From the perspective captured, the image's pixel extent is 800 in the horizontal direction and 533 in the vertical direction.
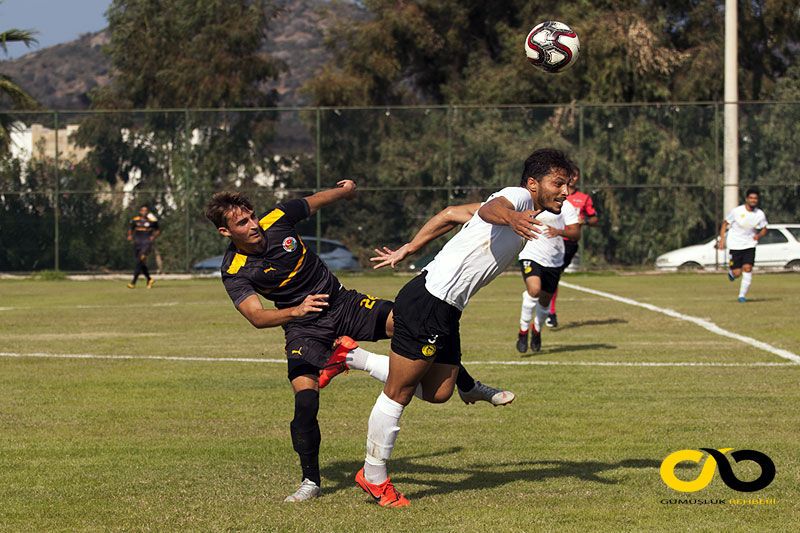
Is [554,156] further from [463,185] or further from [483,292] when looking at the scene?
[463,185]

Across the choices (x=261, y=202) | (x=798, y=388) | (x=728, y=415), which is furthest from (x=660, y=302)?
(x=261, y=202)

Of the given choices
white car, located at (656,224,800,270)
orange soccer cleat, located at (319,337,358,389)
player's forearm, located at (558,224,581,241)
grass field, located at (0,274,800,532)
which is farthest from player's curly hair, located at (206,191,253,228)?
white car, located at (656,224,800,270)

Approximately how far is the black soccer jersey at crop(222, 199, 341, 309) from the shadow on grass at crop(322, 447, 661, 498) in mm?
1203

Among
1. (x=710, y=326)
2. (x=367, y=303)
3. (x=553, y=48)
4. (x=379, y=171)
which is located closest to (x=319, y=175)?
(x=379, y=171)

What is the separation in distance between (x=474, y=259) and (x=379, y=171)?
24.3 meters

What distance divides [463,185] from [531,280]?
54.8 ft

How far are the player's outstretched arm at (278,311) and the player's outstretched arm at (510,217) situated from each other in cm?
113

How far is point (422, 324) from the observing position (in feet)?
20.1

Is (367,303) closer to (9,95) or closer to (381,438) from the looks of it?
(381,438)

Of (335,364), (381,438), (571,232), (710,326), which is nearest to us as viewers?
(381,438)

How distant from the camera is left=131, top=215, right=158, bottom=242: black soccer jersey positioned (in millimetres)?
25609

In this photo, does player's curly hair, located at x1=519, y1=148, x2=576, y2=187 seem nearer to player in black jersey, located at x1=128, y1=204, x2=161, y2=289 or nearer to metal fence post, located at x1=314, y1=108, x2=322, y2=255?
player in black jersey, located at x1=128, y1=204, x2=161, y2=289

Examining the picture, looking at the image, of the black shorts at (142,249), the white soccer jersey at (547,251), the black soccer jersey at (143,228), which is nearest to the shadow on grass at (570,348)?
the white soccer jersey at (547,251)

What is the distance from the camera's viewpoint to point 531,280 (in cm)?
1348
